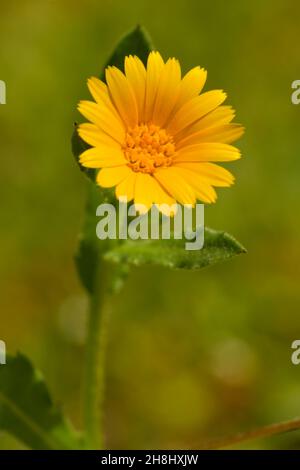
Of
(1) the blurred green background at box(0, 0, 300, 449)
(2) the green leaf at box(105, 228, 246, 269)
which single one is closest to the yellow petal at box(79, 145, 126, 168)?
(2) the green leaf at box(105, 228, 246, 269)

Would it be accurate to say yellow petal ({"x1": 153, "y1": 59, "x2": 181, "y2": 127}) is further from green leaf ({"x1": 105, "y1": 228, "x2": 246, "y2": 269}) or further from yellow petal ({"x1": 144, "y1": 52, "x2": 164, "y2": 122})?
green leaf ({"x1": 105, "y1": 228, "x2": 246, "y2": 269})

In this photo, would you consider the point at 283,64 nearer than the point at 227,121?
No

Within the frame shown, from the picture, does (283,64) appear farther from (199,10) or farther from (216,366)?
(216,366)

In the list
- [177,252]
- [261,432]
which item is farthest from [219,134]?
[261,432]

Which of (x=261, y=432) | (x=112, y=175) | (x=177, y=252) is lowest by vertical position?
(x=261, y=432)

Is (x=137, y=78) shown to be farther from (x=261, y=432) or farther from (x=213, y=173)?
(x=261, y=432)

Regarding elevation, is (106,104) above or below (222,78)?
below
